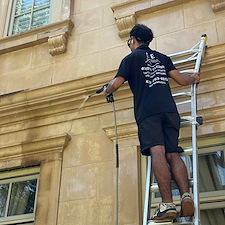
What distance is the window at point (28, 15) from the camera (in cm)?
722

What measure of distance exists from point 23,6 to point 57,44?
1725 mm

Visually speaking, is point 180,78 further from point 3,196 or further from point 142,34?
point 3,196

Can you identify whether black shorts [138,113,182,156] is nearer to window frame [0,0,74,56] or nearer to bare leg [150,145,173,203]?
bare leg [150,145,173,203]

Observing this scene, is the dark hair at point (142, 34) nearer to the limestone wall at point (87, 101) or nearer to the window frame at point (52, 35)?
the limestone wall at point (87, 101)

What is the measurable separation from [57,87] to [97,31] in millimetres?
1086

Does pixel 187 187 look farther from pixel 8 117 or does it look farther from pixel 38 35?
pixel 38 35

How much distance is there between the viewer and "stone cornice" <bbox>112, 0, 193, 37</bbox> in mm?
5898

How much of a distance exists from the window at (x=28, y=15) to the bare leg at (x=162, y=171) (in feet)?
13.7

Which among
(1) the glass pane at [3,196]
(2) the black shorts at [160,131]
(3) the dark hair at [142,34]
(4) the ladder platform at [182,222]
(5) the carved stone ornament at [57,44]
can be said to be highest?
(5) the carved stone ornament at [57,44]

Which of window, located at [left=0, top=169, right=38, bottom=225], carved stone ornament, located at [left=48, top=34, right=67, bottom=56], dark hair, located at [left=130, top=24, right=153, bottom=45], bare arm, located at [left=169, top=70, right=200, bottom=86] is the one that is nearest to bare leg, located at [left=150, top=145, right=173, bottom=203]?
bare arm, located at [left=169, top=70, right=200, bottom=86]

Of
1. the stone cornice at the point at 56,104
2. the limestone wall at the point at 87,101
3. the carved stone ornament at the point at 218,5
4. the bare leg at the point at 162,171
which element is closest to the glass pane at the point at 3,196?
the limestone wall at the point at 87,101

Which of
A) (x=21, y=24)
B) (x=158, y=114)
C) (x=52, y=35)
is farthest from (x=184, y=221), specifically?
(x=21, y=24)

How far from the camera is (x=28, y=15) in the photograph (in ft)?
24.3

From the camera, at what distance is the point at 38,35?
6586mm
